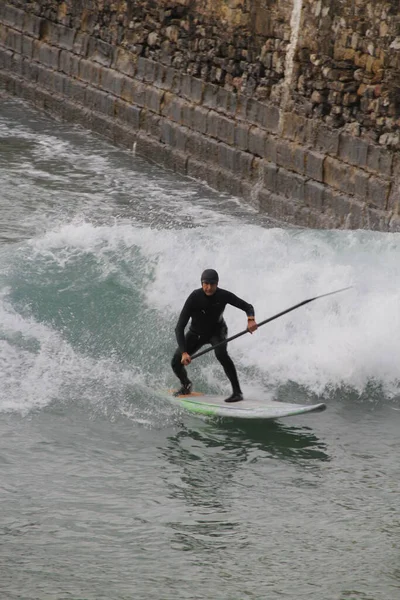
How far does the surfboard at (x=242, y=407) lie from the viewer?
9.78 m

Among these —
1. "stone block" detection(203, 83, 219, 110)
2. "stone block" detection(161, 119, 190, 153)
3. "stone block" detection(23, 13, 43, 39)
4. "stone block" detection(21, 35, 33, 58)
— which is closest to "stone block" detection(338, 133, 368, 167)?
"stone block" detection(203, 83, 219, 110)

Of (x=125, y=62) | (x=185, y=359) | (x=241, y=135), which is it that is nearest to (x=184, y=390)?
(x=185, y=359)

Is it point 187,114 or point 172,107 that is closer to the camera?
point 187,114

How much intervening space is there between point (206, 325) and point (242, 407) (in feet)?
2.40

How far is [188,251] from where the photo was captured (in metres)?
13.0

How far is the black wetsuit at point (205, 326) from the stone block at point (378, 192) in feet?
15.1

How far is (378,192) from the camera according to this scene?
14.3 m

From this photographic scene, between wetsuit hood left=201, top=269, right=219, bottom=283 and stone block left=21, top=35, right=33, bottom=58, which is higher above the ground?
stone block left=21, top=35, right=33, bottom=58

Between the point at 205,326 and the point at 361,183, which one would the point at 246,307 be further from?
the point at 361,183

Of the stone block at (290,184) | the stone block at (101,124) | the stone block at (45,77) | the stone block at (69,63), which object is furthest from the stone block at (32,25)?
the stone block at (290,184)

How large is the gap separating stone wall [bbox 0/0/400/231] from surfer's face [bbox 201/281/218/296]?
4.63 m

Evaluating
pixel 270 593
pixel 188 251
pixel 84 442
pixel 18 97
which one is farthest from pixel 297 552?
pixel 18 97

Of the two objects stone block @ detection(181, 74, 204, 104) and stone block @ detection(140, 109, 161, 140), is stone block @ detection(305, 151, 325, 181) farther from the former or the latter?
stone block @ detection(140, 109, 161, 140)

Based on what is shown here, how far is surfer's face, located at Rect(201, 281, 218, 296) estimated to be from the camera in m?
9.79
